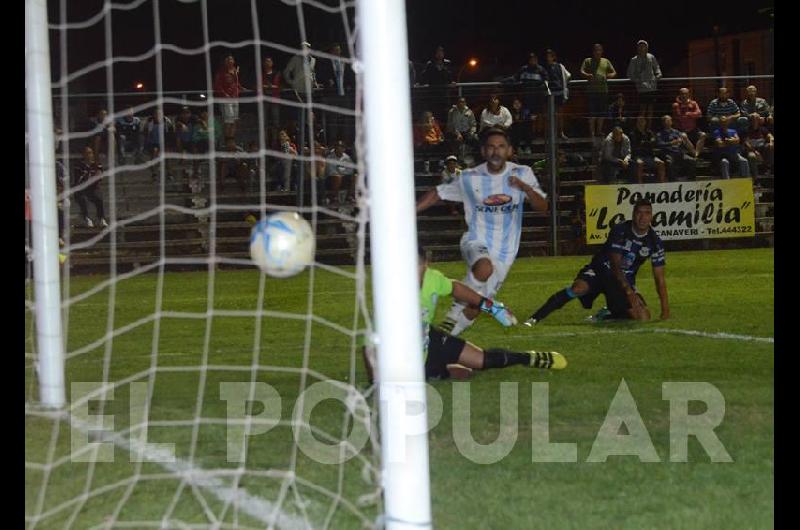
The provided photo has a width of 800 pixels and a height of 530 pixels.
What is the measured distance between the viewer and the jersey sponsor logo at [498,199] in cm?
961

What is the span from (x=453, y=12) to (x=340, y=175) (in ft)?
48.9

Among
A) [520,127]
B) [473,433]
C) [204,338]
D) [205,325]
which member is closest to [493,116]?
[520,127]

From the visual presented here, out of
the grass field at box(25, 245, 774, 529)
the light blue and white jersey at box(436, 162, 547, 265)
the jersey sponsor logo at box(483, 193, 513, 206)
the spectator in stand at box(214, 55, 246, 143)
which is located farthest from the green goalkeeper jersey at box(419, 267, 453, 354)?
the spectator in stand at box(214, 55, 246, 143)

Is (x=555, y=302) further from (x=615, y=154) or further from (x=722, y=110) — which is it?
(x=722, y=110)

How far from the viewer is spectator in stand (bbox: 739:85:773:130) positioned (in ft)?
61.3

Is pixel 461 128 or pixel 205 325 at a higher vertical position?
pixel 461 128

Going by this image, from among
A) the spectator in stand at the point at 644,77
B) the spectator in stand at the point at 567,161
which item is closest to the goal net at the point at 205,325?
the spectator in stand at the point at 567,161

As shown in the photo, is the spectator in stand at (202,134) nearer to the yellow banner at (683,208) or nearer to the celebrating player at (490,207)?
the yellow banner at (683,208)

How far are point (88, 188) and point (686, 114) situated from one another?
382 inches

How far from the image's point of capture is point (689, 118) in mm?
18625

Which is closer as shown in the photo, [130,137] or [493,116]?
[130,137]

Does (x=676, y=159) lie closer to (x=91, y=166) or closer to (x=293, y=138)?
(x=293, y=138)

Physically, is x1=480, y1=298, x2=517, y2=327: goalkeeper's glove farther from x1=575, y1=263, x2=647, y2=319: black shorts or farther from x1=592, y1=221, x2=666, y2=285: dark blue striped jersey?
x1=592, y1=221, x2=666, y2=285: dark blue striped jersey

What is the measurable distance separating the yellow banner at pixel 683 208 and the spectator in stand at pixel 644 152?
60 cm
